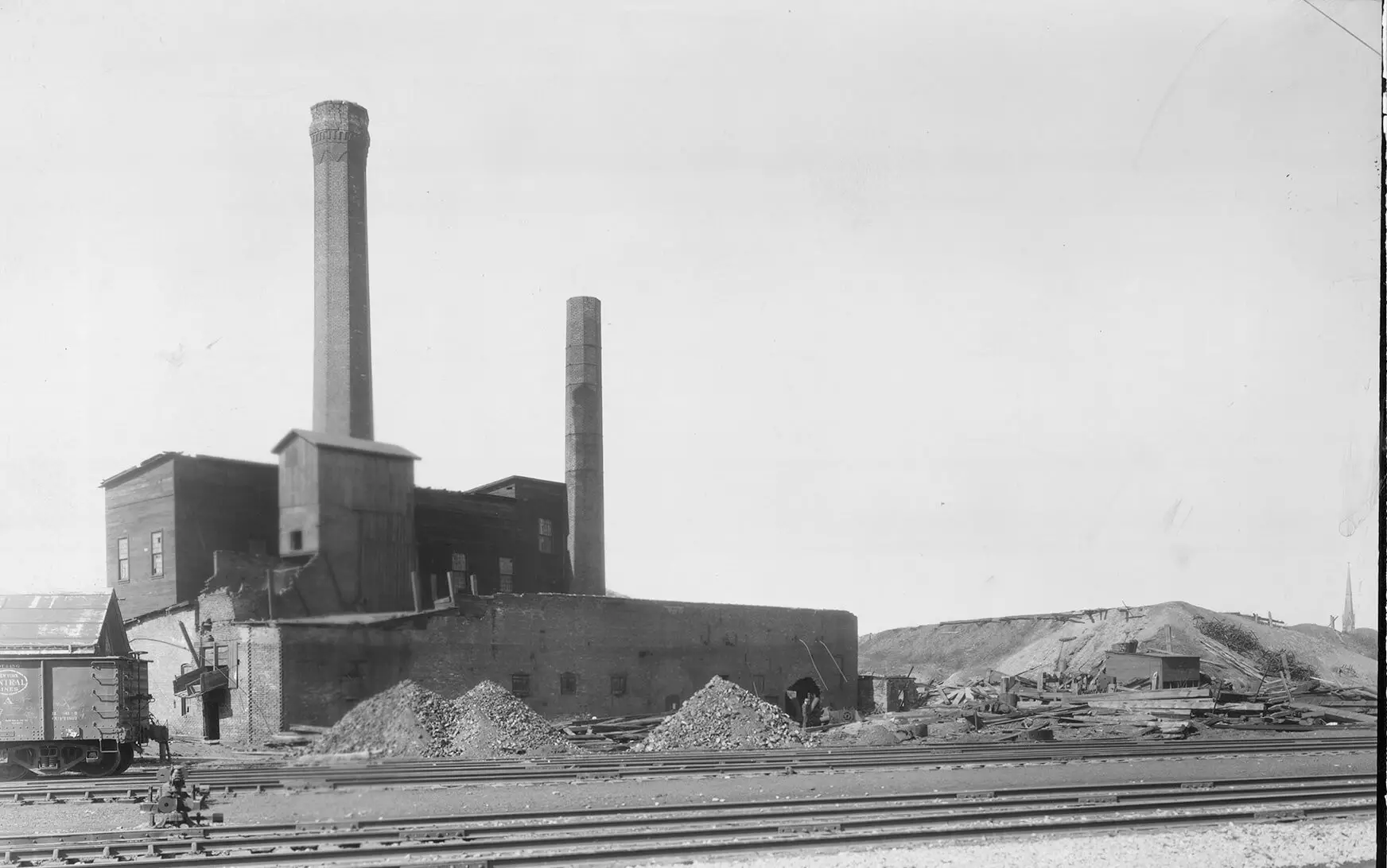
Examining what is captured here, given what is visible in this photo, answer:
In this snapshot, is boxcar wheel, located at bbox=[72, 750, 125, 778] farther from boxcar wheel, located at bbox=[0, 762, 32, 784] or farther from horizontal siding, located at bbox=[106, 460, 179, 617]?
horizontal siding, located at bbox=[106, 460, 179, 617]

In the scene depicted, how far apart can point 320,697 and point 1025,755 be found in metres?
14.6

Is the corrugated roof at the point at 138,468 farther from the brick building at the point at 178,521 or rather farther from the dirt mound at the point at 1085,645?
the dirt mound at the point at 1085,645

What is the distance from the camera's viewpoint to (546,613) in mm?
32062

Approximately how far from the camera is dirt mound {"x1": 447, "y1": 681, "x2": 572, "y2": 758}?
22.6 meters

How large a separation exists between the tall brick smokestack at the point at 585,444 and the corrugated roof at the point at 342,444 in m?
7.23

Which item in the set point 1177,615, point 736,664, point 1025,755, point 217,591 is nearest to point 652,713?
point 736,664

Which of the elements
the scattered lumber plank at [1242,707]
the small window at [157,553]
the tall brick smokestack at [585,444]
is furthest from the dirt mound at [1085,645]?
the small window at [157,553]

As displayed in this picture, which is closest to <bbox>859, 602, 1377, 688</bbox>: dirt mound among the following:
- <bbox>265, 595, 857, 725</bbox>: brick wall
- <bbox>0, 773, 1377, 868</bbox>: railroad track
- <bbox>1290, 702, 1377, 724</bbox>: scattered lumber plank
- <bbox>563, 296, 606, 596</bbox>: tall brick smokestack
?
<bbox>1290, 702, 1377, 724</bbox>: scattered lumber plank

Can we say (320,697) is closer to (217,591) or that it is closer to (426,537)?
(217,591)

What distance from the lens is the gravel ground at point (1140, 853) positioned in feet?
32.0

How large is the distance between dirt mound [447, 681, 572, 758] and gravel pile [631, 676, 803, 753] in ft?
6.08

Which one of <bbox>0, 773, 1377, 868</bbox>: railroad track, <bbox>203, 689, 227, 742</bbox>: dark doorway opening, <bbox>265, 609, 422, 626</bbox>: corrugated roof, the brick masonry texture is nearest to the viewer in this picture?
<bbox>0, 773, 1377, 868</bbox>: railroad track

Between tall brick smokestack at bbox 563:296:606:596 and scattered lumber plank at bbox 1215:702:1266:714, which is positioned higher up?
tall brick smokestack at bbox 563:296:606:596

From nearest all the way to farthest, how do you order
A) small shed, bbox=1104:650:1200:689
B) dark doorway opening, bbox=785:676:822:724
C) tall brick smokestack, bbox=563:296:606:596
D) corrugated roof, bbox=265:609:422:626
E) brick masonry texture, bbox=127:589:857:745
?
brick masonry texture, bbox=127:589:857:745
corrugated roof, bbox=265:609:422:626
small shed, bbox=1104:650:1200:689
dark doorway opening, bbox=785:676:822:724
tall brick smokestack, bbox=563:296:606:596
